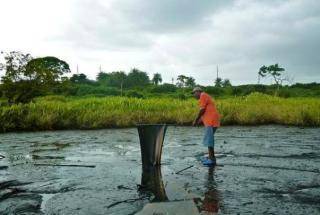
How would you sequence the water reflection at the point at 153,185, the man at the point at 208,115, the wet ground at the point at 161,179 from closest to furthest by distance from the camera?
1. the wet ground at the point at 161,179
2. the water reflection at the point at 153,185
3. the man at the point at 208,115

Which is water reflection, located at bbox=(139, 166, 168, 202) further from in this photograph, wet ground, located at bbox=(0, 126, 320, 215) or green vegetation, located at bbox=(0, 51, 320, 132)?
green vegetation, located at bbox=(0, 51, 320, 132)

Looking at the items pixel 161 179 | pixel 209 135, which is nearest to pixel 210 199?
pixel 161 179

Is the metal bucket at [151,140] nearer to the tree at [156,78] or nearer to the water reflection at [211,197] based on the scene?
the water reflection at [211,197]

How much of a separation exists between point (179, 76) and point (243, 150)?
166 ft

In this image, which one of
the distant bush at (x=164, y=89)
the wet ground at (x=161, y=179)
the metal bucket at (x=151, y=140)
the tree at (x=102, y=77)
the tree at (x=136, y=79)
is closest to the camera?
the wet ground at (x=161, y=179)

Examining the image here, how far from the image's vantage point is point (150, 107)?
20938mm

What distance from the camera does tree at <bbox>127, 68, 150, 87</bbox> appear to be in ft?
241

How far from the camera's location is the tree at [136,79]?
73562mm

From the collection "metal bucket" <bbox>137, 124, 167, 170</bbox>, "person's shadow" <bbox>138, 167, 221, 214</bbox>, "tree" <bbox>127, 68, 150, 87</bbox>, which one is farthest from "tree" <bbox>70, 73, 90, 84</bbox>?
"person's shadow" <bbox>138, 167, 221, 214</bbox>

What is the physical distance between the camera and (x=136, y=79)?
74375mm

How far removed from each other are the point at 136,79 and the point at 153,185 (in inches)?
2680

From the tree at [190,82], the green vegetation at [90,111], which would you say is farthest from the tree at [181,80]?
the green vegetation at [90,111]

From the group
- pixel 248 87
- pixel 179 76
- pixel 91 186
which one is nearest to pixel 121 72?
pixel 179 76

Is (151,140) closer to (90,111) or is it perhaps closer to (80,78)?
(90,111)
